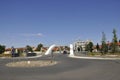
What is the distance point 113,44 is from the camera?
230 feet

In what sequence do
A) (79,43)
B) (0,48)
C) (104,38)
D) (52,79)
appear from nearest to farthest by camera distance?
(52,79) → (104,38) → (0,48) → (79,43)

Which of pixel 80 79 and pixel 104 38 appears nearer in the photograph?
pixel 80 79

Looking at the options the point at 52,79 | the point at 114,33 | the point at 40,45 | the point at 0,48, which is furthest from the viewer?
the point at 40,45

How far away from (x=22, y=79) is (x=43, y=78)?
1.72m

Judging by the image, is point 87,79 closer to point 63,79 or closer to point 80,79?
point 80,79

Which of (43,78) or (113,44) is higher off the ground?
(113,44)

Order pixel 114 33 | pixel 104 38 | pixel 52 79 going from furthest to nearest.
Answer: pixel 104 38, pixel 114 33, pixel 52 79

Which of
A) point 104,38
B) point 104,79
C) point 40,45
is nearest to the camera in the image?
point 104,79

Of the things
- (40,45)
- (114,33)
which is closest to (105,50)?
(114,33)

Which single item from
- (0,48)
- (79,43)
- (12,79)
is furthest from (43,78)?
(79,43)

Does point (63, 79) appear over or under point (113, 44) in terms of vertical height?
under

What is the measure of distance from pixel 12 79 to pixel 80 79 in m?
5.60

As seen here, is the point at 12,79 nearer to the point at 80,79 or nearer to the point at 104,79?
the point at 80,79

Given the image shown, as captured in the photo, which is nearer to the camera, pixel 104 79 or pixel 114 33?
pixel 104 79
